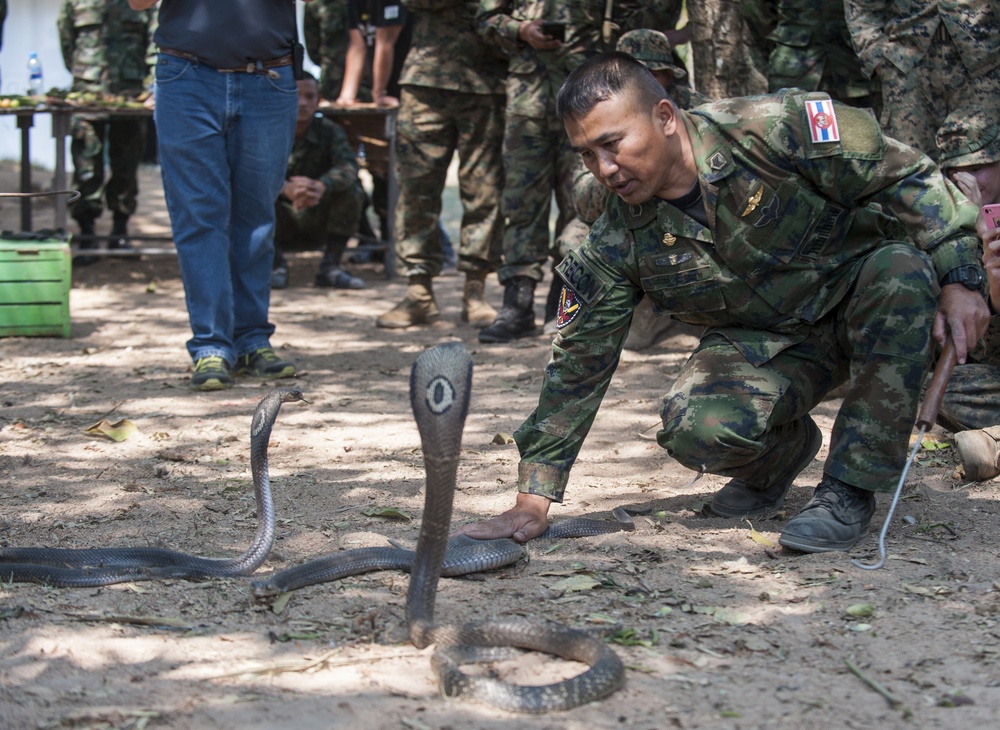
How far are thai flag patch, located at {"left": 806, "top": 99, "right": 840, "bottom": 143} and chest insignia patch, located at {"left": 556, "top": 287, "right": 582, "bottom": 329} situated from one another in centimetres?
84

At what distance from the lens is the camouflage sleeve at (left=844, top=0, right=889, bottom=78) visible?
18.0ft

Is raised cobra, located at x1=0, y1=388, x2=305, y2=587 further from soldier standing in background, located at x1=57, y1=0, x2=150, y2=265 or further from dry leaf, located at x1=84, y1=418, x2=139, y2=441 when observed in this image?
soldier standing in background, located at x1=57, y1=0, x2=150, y2=265

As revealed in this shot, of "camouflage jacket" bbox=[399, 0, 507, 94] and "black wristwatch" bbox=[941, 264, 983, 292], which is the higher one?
"camouflage jacket" bbox=[399, 0, 507, 94]

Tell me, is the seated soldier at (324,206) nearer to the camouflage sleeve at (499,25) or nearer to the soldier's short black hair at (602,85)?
the camouflage sleeve at (499,25)

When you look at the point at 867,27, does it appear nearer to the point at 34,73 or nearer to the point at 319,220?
the point at 319,220

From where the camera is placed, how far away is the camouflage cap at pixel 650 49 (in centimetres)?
590

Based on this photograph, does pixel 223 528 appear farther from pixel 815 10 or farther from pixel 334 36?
pixel 334 36

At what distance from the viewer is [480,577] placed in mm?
3355

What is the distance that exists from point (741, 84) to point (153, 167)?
40.1 feet

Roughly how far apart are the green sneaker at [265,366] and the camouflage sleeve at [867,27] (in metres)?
3.17

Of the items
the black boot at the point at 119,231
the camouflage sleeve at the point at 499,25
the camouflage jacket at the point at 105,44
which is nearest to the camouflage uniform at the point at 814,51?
the camouflage sleeve at the point at 499,25

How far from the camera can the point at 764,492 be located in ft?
12.7

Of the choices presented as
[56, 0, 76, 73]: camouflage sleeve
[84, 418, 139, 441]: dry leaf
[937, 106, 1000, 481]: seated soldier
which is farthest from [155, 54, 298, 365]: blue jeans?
[56, 0, 76, 73]: camouflage sleeve

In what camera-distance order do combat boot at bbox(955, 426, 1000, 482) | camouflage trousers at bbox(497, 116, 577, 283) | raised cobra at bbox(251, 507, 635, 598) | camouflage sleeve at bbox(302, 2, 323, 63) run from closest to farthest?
raised cobra at bbox(251, 507, 635, 598) < combat boot at bbox(955, 426, 1000, 482) < camouflage trousers at bbox(497, 116, 577, 283) < camouflage sleeve at bbox(302, 2, 323, 63)
